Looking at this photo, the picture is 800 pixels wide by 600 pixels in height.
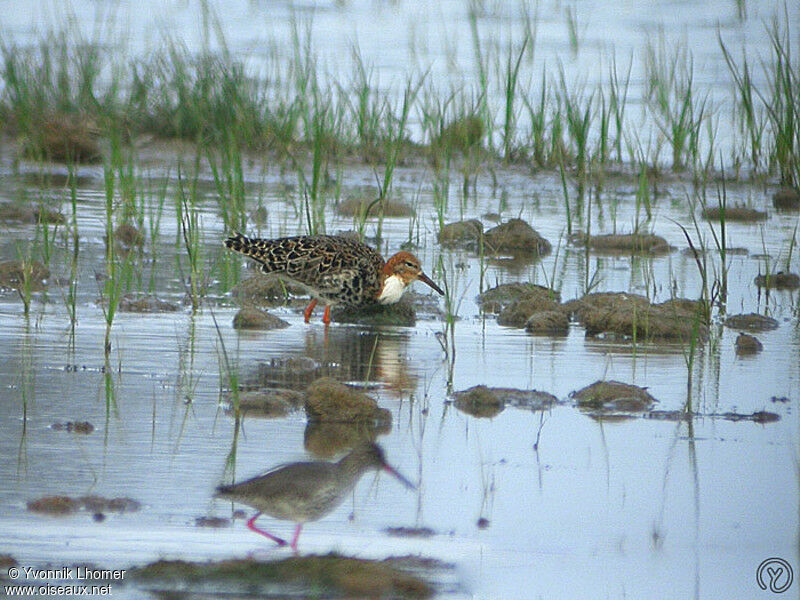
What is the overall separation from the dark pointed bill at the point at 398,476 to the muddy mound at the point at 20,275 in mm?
3634

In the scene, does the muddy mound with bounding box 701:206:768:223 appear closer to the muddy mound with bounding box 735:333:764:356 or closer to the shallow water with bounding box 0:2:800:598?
the shallow water with bounding box 0:2:800:598

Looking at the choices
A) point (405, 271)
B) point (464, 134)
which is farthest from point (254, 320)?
point (464, 134)

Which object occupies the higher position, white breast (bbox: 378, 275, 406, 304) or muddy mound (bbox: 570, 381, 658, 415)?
white breast (bbox: 378, 275, 406, 304)

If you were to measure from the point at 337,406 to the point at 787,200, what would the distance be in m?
7.39

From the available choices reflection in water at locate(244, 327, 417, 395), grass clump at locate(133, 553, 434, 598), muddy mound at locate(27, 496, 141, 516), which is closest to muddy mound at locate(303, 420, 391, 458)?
reflection in water at locate(244, 327, 417, 395)

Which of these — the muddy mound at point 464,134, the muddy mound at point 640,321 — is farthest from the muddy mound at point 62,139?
the muddy mound at point 640,321

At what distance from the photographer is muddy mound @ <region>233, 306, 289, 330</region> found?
7629mm

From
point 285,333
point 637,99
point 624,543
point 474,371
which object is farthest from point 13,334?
point 637,99

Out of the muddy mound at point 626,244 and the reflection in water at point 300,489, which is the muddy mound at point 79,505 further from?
the muddy mound at point 626,244

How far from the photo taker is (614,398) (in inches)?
242

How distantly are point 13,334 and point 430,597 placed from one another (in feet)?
12.0

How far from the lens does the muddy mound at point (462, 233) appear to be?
33.3 ft

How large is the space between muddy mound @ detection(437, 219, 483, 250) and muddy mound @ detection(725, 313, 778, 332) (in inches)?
101

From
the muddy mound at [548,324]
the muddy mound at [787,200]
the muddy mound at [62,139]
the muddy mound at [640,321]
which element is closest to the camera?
the muddy mound at [640,321]
